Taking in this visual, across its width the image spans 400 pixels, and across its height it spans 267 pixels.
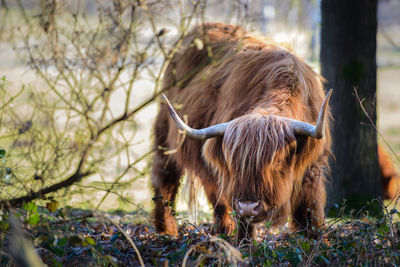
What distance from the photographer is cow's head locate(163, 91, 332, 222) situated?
→ 131 inches

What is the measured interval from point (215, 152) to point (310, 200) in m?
0.91

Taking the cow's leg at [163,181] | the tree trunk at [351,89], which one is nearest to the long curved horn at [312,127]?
the cow's leg at [163,181]

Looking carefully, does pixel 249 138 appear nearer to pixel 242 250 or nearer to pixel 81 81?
pixel 242 250

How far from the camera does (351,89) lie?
5.20 meters

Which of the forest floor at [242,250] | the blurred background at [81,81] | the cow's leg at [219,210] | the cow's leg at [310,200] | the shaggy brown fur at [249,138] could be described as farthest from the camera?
the cow's leg at [219,210]

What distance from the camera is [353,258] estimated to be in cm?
291

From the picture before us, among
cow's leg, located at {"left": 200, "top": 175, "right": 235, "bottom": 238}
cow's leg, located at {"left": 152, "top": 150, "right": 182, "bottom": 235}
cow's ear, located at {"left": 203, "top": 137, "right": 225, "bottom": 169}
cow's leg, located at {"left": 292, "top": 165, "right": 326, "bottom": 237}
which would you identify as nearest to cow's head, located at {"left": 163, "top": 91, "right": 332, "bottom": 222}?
cow's ear, located at {"left": 203, "top": 137, "right": 225, "bottom": 169}

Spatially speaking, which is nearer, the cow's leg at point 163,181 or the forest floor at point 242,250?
the forest floor at point 242,250

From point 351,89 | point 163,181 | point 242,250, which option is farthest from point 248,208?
point 351,89

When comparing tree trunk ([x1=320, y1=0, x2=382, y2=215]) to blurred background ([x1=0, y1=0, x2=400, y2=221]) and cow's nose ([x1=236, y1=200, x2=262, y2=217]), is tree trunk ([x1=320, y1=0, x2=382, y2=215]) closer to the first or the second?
blurred background ([x1=0, y1=0, x2=400, y2=221])

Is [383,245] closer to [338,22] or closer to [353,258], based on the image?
[353,258]

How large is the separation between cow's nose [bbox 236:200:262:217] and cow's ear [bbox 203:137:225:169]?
1.56 ft

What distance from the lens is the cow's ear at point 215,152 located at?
367 cm

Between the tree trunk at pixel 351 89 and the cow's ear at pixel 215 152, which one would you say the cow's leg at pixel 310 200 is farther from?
the tree trunk at pixel 351 89
